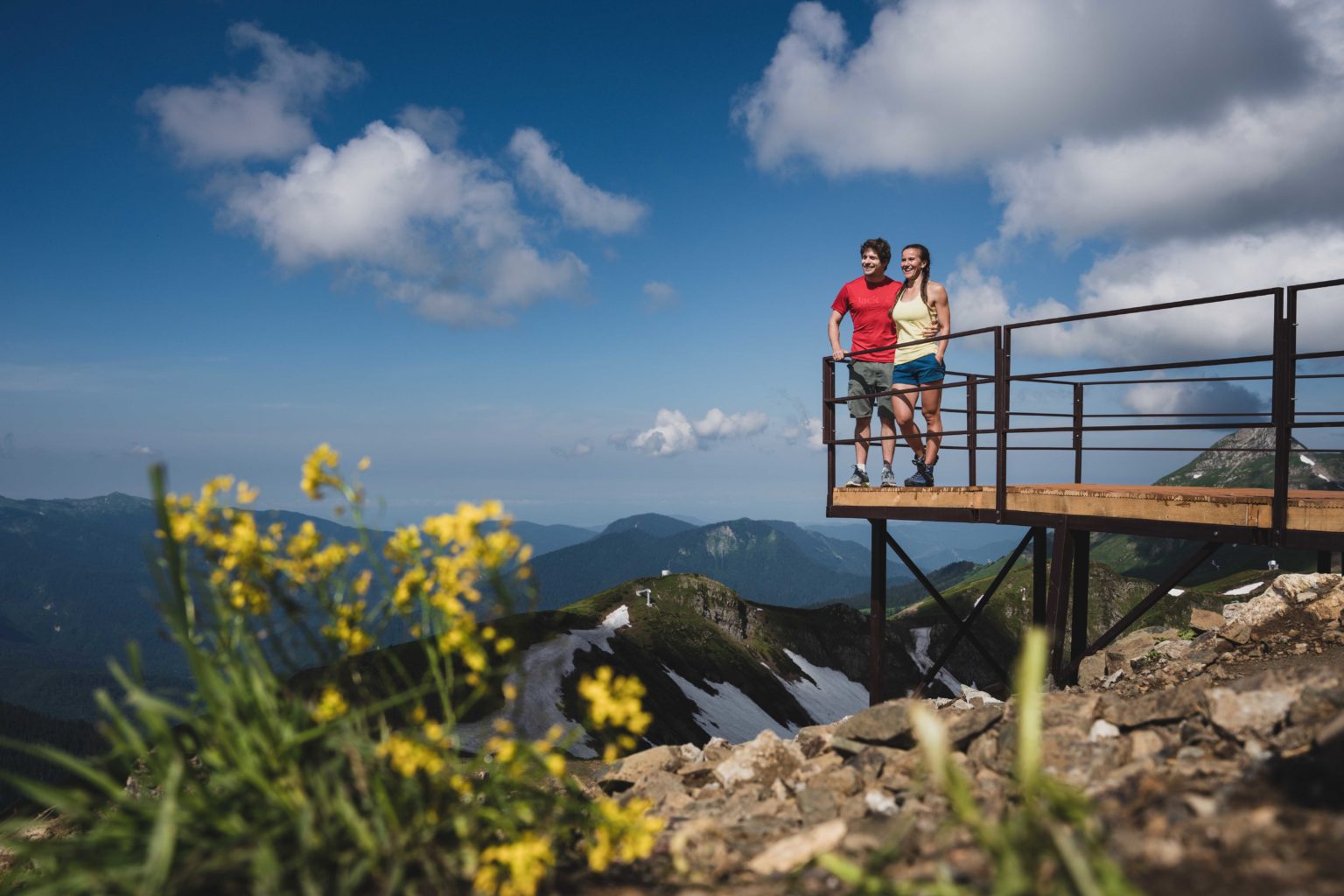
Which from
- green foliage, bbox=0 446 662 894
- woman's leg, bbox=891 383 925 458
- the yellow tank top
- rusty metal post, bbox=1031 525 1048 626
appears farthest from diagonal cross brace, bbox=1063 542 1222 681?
green foliage, bbox=0 446 662 894

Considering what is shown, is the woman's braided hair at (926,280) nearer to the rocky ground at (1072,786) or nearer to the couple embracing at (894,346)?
the couple embracing at (894,346)

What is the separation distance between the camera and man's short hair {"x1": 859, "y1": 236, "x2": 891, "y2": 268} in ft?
35.8

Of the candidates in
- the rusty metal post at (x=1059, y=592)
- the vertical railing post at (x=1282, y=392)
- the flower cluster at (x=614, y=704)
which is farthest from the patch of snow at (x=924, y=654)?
the flower cluster at (x=614, y=704)

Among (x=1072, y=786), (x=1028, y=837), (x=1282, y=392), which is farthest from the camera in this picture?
(x=1282, y=392)

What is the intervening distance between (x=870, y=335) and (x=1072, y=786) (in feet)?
25.5

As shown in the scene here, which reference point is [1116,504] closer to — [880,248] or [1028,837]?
[880,248]

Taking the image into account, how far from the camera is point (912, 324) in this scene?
10.9m

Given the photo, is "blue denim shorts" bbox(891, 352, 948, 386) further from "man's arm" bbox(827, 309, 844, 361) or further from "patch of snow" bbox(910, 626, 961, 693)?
"patch of snow" bbox(910, 626, 961, 693)

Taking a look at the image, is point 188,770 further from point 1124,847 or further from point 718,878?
point 1124,847

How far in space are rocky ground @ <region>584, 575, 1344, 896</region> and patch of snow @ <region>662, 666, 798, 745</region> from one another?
47.8 meters

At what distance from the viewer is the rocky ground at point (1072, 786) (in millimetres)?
2963

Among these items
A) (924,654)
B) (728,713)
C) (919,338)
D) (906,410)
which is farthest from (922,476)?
(924,654)

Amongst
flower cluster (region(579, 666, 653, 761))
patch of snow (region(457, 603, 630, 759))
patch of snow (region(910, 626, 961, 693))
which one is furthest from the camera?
patch of snow (region(910, 626, 961, 693))

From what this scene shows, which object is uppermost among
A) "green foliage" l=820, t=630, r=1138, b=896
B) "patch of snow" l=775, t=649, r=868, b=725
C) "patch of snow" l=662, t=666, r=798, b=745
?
"green foliage" l=820, t=630, r=1138, b=896
